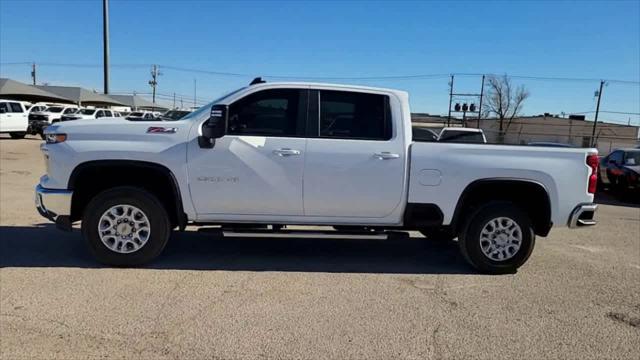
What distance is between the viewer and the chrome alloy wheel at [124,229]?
5.07 meters

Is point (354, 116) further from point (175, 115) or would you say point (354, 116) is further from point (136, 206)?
point (175, 115)

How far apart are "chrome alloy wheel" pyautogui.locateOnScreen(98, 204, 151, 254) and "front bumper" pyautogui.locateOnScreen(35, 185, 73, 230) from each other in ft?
1.21

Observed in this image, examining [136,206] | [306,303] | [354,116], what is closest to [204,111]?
[136,206]

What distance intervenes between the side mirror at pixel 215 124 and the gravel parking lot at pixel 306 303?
4.77 ft

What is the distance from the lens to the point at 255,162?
5.06 m

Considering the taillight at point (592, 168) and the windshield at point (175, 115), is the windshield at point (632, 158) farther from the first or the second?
the windshield at point (175, 115)

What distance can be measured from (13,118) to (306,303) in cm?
2595

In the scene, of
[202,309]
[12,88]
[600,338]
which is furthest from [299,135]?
[12,88]

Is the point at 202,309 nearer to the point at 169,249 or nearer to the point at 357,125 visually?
the point at 169,249

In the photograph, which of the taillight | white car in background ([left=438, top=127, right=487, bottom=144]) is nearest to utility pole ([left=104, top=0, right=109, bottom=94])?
white car in background ([left=438, top=127, right=487, bottom=144])

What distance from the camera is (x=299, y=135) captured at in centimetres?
517

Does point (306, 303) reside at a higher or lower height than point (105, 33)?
lower

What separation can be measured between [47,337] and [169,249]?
244 centimetres

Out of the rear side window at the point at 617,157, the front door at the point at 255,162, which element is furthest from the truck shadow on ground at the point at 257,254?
the rear side window at the point at 617,157
